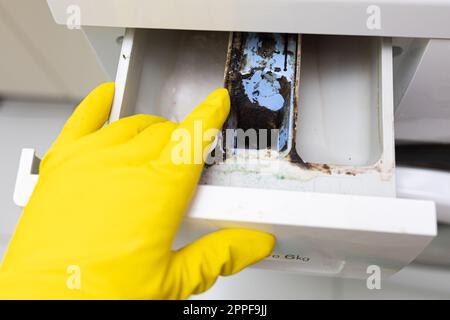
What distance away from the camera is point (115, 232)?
0.46 metres

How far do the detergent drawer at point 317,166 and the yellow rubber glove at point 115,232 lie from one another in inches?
1.1

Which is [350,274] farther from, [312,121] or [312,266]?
[312,121]

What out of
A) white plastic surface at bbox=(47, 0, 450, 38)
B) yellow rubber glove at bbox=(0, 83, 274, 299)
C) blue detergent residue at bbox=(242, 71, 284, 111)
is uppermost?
white plastic surface at bbox=(47, 0, 450, 38)

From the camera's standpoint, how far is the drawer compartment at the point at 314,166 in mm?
442

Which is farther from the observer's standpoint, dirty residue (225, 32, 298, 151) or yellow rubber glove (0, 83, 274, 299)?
dirty residue (225, 32, 298, 151)

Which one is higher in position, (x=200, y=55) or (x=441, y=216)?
(x=200, y=55)

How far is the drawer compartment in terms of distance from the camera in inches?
17.4

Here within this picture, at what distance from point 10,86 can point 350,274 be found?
90 cm

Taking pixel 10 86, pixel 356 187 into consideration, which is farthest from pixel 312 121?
pixel 10 86

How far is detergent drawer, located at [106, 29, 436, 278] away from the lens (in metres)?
0.44

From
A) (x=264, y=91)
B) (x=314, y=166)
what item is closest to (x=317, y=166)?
(x=314, y=166)

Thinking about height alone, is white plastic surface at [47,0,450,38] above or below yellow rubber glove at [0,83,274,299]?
above
